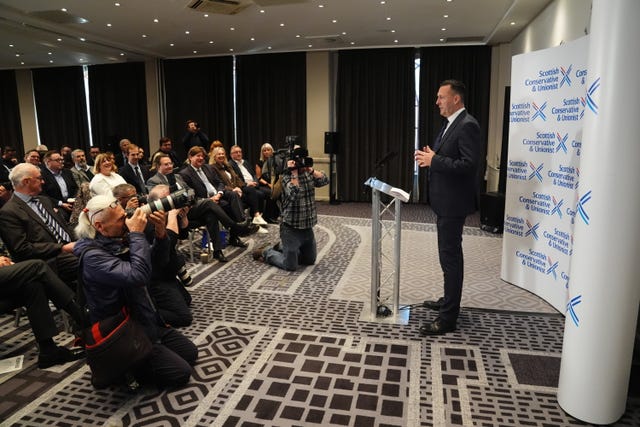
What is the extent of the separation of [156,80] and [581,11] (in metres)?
9.08

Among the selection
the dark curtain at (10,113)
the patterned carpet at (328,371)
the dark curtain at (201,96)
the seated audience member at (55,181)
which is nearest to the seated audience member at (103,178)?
the seated audience member at (55,181)

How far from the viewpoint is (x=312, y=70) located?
32.3 feet

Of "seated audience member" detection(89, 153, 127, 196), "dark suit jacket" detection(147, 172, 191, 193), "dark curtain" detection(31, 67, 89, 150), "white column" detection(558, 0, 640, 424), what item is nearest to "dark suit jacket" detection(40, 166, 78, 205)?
"seated audience member" detection(89, 153, 127, 196)

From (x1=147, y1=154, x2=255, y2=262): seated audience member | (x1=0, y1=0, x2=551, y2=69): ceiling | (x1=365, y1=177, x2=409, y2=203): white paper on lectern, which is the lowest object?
(x1=147, y1=154, x2=255, y2=262): seated audience member

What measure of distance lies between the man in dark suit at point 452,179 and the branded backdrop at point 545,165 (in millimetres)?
807

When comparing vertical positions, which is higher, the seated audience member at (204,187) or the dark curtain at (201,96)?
the dark curtain at (201,96)

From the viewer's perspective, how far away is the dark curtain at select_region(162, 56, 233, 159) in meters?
10.5

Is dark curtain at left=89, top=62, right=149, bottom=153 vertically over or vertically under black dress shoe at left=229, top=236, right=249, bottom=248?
over

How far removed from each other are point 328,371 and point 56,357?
1699 millimetres

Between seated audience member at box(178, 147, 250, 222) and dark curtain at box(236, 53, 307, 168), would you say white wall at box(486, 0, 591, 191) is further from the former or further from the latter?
seated audience member at box(178, 147, 250, 222)

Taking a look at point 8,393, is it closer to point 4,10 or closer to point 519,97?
A: point 519,97

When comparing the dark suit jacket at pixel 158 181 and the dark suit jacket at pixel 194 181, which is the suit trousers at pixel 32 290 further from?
the dark suit jacket at pixel 194 181

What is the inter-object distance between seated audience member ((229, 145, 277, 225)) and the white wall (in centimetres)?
425

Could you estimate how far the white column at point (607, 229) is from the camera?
200cm
